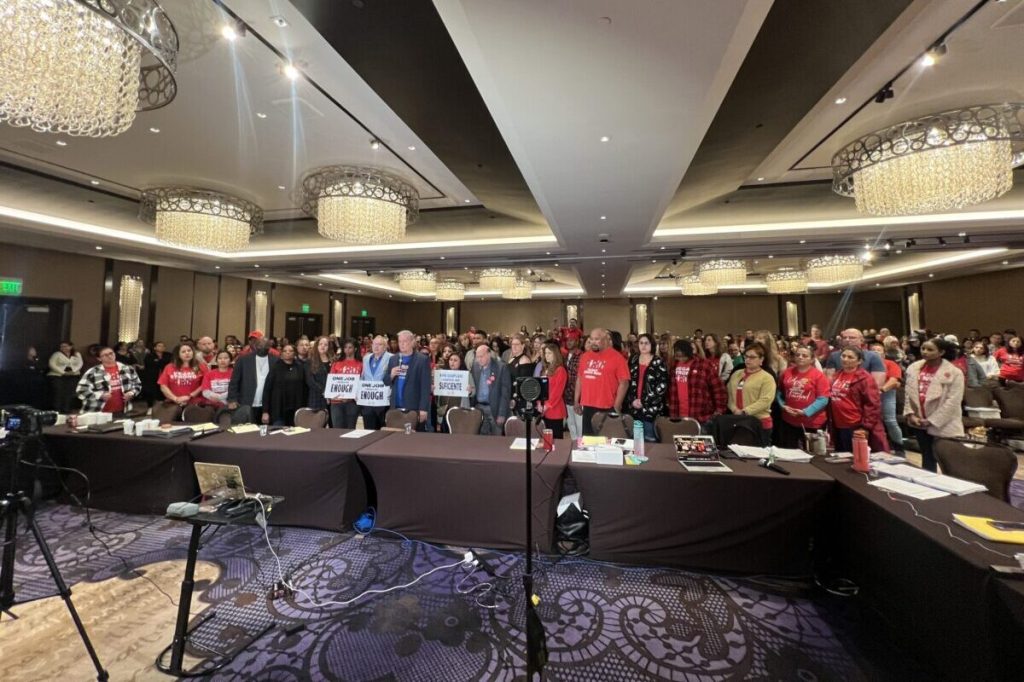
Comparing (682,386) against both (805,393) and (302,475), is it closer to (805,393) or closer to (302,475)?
(805,393)

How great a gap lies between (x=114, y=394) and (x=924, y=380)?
8.59 meters

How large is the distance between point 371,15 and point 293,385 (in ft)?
13.7

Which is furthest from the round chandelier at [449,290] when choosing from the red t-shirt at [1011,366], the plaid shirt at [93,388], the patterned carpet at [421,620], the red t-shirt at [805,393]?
the red t-shirt at [1011,366]

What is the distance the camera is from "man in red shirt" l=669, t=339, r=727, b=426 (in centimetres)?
429

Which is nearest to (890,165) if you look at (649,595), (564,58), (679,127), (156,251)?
(679,127)

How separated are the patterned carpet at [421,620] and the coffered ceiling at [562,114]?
3104 millimetres

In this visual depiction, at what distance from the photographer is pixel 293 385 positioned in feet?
16.3

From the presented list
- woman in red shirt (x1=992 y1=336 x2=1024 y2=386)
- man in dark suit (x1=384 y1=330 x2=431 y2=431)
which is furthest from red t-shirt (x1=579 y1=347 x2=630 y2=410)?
woman in red shirt (x1=992 y1=336 x2=1024 y2=386)

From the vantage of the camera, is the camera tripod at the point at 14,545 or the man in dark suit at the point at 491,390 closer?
Result: the camera tripod at the point at 14,545

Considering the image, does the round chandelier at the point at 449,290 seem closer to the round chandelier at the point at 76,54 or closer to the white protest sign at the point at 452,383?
the white protest sign at the point at 452,383

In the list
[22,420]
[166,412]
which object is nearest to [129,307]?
[166,412]

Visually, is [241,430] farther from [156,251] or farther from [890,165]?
[156,251]

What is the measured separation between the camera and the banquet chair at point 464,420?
400 centimetres

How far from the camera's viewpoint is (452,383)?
15.5 ft
